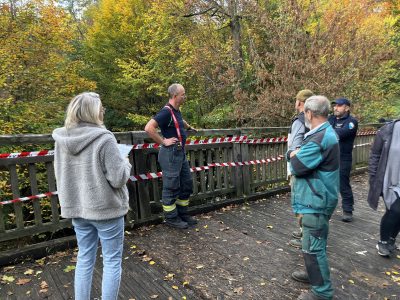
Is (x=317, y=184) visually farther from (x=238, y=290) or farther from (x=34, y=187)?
(x=34, y=187)

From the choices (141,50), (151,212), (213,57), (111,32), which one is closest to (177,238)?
(151,212)

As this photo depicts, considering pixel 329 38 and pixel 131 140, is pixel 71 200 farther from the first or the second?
pixel 329 38

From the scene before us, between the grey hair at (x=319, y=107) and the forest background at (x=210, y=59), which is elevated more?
the forest background at (x=210, y=59)

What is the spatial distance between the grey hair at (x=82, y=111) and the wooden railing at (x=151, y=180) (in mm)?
1787

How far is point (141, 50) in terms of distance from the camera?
17.1 m

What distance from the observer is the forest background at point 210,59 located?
10.6 m

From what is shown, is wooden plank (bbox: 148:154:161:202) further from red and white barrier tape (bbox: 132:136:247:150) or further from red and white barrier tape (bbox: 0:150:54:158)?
red and white barrier tape (bbox: 0:150:54:158)

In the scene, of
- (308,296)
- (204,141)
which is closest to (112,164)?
(308,296)

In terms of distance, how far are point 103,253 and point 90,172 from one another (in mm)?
692

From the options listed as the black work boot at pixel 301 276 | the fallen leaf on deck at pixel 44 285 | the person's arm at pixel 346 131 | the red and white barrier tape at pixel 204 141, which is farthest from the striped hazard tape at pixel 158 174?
the black work boot at pixel 301 276

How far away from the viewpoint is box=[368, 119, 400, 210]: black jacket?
3920 millimetres

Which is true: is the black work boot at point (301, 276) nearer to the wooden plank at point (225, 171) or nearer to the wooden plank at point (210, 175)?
the wooden plank at point (210, 175)

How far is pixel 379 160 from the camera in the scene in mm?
3988

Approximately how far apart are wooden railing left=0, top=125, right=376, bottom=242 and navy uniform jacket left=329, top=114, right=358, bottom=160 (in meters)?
1.76
